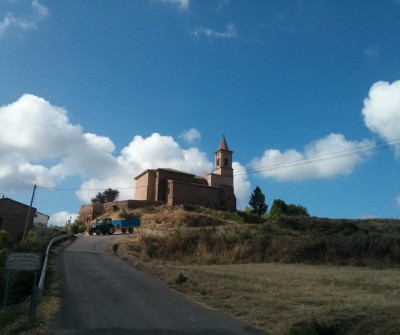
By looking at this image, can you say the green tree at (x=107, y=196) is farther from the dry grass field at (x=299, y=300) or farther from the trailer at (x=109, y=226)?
the dry grass field at (x=299, y=300)

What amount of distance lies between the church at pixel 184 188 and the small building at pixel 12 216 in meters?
19.3

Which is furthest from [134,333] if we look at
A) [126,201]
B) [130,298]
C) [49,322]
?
[126,201]

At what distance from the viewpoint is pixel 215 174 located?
70438mm

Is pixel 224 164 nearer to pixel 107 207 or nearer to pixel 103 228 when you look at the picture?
pixel 107 207

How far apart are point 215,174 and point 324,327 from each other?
63085 millimetres

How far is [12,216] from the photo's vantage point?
56375mm

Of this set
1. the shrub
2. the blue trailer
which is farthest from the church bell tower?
the blue trailer

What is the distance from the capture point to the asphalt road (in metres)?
7.84

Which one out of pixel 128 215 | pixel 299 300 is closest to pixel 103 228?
pixel 128 215

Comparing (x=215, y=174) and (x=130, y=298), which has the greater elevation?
(x=215, y=174)

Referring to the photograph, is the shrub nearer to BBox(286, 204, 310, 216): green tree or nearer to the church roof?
the church roof

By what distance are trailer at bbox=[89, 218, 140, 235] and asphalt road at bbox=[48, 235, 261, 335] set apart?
23.2 m

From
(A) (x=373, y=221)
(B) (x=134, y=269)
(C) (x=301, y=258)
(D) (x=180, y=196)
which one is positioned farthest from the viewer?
(D) (x=180, y=196)

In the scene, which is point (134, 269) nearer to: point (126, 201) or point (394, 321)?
point (394, 321)
